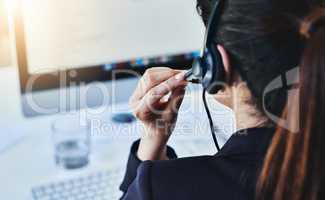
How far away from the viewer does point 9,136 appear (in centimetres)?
104

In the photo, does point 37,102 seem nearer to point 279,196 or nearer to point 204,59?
point 204,59

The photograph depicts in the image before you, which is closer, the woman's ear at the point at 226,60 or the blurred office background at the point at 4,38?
the woman's ear at the point at 226,60

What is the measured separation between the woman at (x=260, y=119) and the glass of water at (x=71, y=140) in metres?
0.35

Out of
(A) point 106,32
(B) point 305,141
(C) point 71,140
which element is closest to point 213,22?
(B) point 305,141

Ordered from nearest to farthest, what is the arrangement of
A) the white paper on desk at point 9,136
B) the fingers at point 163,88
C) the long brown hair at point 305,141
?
1. the long brown hair at point 305,141
2. the fingers at point 163,88
3. the white paper on desk at point 9,136

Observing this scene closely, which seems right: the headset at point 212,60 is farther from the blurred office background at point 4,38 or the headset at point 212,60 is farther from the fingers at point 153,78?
the blurred office background at point 4,38

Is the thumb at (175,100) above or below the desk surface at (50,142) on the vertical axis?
above

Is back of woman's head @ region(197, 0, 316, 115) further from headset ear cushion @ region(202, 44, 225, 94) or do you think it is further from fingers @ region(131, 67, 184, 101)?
fingers @ region(131, 67, 184, 101)

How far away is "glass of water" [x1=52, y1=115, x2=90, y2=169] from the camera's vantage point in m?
0.95

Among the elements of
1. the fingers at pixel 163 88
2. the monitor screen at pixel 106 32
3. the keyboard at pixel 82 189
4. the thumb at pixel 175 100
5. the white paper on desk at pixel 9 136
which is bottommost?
the keyboard at pixel 82 189

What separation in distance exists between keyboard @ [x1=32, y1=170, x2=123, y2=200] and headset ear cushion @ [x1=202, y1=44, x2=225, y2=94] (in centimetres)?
31

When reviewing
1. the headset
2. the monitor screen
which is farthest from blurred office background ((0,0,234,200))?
the headset

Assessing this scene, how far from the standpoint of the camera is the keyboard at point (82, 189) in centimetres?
82

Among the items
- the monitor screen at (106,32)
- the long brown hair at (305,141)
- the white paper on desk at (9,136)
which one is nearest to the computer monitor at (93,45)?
the monitor screen at (106,32)
